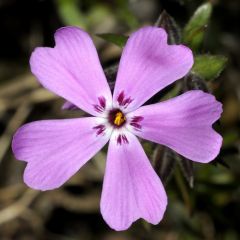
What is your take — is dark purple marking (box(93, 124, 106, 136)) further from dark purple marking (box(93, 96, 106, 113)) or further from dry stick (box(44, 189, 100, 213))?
dry stick (box(44, 189, 100, 213))

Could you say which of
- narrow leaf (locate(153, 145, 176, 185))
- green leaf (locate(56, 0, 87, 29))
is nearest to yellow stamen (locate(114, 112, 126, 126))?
narrow leaf (locate(153, 145, 176, 185))

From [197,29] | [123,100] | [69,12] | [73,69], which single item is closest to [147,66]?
[123,100]

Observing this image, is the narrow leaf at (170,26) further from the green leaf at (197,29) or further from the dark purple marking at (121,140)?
the dark purple marking at (121,140)

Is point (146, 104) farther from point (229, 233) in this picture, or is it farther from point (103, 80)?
point (229, 233)

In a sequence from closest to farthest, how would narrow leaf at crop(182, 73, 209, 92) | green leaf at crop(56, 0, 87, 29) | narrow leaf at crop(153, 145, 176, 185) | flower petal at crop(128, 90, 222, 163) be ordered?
1. flower petal at crop(128, 90, 222, 163)
2. narrow leaf at crop(182, 73, 209, 92)
3. narrow leaf at crop(153, 145, 176, 185)
4. green leaf at crop(56, 0, 87, 29)

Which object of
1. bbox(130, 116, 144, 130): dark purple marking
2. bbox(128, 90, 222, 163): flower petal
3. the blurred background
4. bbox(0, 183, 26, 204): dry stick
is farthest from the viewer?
bbox(0, 183, 26, 204): dry stick

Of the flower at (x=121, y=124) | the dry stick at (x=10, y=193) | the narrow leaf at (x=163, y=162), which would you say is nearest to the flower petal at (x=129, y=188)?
the flower at (x=121, y=124)
